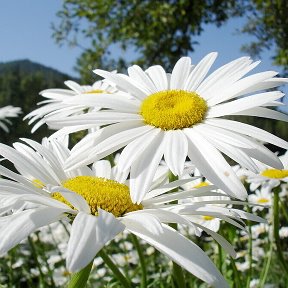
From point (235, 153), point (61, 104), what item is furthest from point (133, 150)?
point (61, 104)

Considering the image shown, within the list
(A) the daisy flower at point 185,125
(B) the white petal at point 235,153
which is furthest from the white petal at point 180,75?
(B) the white petal at point 235,153

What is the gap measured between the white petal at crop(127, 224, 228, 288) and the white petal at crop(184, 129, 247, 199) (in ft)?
0.36

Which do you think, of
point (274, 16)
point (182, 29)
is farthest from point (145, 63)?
point (274, 16)

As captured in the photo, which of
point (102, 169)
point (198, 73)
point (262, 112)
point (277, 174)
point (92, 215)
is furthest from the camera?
point (277, 174)

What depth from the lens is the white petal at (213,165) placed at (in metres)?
0.85

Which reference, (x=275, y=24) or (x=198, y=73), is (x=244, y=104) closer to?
(x=198, y=73)

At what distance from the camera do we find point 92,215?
2.67 feet

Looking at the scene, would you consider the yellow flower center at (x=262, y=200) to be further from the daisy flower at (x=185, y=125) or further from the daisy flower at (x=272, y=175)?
the daisy flower at (x=185, y=125)

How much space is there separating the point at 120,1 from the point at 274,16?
2312 millimetres

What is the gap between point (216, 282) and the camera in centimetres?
69

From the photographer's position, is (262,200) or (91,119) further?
(262,200)

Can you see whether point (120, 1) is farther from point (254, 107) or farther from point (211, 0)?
point (254, 107)

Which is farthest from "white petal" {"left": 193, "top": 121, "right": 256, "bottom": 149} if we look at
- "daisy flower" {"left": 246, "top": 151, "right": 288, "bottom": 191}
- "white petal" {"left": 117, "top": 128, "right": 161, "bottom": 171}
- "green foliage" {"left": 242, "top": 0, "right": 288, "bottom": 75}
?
"green foliage" {"left": 242, "top": 0, "right": 288, "bottom": 75}

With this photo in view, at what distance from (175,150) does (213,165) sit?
0.08 m
